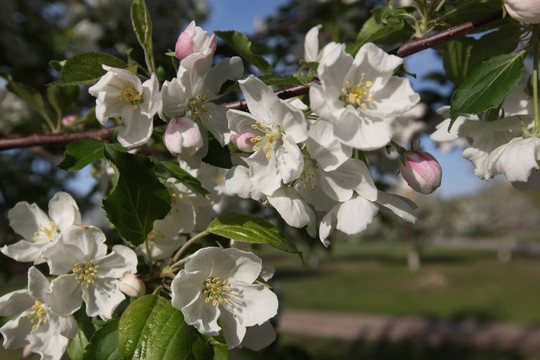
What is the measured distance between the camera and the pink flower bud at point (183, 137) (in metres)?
0.93

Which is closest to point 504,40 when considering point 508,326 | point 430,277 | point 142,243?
point 142,243

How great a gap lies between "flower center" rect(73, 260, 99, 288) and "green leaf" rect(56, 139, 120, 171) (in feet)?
0.79

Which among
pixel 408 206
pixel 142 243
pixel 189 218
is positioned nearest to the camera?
pixel 408 206

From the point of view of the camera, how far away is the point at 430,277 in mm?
18469

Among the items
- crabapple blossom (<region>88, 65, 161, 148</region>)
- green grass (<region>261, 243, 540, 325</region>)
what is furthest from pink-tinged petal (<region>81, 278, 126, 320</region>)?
green grass (<region>261, 243, 540, 325</region>)

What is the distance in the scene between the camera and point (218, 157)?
3.42 feet

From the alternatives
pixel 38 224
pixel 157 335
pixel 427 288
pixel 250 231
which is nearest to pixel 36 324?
pixel 38 224

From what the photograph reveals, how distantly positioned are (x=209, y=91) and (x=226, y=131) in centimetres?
10

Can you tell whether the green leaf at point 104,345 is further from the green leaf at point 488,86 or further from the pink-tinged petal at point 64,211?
the green leaf at point 488,86

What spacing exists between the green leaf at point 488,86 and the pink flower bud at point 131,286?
81cm

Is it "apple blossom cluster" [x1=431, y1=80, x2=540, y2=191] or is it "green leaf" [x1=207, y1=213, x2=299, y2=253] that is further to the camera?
"apple blossom cluster" [x1=431, y1=80, x2=540, y2=191]

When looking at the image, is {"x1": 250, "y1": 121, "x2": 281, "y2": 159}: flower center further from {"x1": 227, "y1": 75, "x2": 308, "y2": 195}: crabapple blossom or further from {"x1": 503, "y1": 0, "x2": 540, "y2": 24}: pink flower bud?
{"x1": 503, "y1": 0, "x2": 540, "y2": 24}: pink flower bud

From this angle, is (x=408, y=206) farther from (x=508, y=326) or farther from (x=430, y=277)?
(x=430, y=277)

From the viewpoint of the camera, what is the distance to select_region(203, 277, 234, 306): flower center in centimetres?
102
